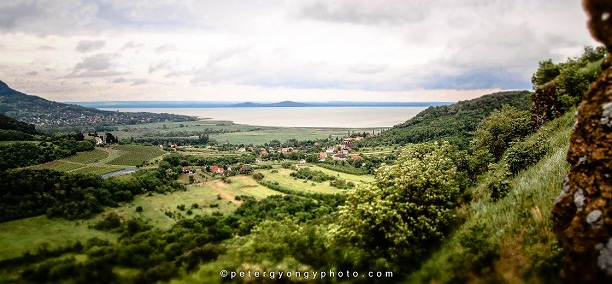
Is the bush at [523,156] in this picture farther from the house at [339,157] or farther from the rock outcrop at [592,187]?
the house at [339,157]

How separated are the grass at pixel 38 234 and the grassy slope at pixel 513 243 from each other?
155ft

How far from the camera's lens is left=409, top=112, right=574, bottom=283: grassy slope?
323 inches

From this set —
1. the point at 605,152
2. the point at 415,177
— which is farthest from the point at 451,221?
the point at 605,152

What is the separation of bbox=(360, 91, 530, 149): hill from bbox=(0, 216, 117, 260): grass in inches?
3575

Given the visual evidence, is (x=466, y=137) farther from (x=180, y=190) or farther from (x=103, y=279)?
(x=103, y=279)

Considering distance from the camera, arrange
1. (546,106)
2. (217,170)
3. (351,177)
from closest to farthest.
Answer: (546,106) → (351,177) → (217,170)

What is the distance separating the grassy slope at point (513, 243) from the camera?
26.9 feet

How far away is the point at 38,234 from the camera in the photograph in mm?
46688

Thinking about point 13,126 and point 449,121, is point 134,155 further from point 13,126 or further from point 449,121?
point 449,121

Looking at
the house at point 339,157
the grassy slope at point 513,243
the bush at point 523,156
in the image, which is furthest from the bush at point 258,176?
the grassy slope at point 513,243

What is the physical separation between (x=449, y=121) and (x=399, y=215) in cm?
12551

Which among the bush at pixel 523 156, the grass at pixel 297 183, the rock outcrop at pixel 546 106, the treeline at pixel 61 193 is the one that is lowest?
the grass at pixel 297 183

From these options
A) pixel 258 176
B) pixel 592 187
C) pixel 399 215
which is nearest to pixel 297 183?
pixel 258 176

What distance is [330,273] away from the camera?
11484mm
